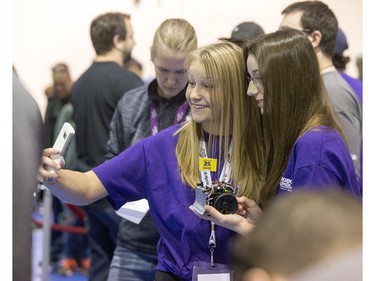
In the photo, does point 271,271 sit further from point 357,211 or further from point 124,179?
point 124,179

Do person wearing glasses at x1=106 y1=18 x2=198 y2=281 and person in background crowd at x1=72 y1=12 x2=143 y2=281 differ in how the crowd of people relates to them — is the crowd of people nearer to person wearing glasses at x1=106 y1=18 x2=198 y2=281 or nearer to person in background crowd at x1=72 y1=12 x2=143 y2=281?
person wearing glasses at x1=106 y1=18 x2=198 y2=281

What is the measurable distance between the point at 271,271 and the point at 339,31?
2969mm

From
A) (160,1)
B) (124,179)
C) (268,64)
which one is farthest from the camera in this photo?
(160,1)

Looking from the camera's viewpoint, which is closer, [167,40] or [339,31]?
[167,40]

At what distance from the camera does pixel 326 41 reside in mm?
3676

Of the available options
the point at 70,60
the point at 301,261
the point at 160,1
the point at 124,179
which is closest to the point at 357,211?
the point at 301,261

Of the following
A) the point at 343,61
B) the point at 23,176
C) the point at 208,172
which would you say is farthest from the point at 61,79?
the point at 23,176

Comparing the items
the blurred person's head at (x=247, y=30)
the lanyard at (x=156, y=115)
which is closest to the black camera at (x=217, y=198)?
the lanyard at (x=156, y=115)

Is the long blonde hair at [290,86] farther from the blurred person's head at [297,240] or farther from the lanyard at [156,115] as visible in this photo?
the blurred person's head at [297,240]

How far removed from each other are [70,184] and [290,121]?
70 centimetres

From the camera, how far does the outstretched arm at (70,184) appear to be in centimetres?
224

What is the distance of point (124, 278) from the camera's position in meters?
3.05

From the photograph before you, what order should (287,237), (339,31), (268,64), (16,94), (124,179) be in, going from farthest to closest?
(339,31), (124,179), (268,64), (16,94), (287,237)

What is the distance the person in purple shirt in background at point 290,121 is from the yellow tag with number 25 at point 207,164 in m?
0.16
